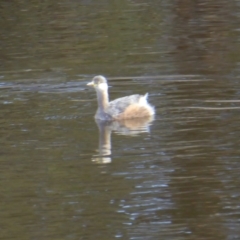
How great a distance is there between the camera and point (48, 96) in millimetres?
13078

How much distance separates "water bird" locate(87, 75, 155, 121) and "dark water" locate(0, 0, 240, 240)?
6.4 inches

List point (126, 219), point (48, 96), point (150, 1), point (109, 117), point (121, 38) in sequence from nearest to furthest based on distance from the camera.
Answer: point (126, 219) < point (109, 117) < point (48, 96) < point (121, 38) < point (150, 1)

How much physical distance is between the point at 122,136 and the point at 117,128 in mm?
650

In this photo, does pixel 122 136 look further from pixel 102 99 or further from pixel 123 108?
pixel 102 99

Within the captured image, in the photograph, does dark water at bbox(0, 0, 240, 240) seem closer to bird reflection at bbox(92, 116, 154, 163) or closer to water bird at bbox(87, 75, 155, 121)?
bird reflection at bbox(92, 116, 154, 163)

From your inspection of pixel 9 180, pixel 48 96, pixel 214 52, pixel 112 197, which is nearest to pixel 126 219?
pixel 112 197

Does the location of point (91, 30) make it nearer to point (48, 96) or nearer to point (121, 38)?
point (121, 38)

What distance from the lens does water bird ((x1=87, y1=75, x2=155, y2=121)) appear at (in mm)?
11859

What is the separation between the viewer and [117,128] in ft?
38.1

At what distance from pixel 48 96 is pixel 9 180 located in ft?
13.2

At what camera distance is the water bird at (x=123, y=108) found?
11.9 metres

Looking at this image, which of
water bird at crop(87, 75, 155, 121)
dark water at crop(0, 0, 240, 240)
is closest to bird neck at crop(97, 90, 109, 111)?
water bird at crop(87, 75, 155, 121)

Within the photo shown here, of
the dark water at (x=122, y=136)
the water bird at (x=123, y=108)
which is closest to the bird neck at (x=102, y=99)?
the water bird at (x=123, y=108)

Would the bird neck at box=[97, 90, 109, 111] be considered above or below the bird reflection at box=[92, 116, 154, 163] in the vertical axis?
above
